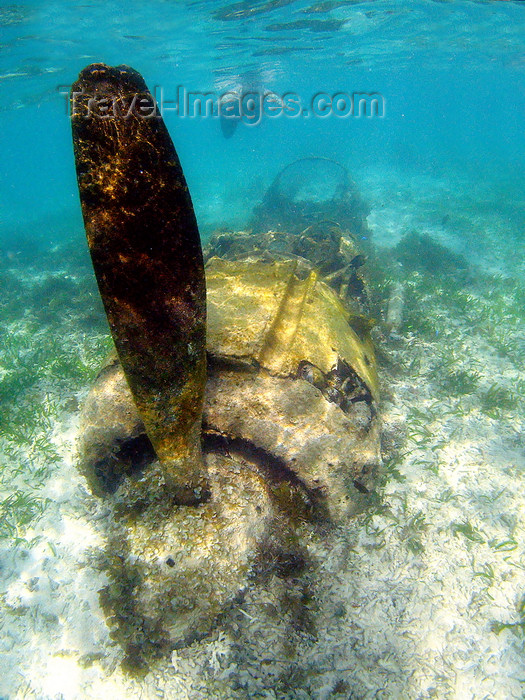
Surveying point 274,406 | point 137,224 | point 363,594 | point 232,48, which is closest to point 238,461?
point 274,406

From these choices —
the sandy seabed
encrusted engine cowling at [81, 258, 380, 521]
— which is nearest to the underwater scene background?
the sandy seabed

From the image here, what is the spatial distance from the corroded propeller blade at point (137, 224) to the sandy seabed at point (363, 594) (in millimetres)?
2423

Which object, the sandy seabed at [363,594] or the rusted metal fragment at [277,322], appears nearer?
the sandy seabed at [363,594]

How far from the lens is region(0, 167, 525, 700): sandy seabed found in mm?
3008

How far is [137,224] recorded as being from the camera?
160 cm

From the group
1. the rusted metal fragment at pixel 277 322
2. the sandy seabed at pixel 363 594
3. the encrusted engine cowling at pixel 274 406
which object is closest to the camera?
the sandy seabed at pixel 363 594

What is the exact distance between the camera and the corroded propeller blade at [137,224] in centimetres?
152

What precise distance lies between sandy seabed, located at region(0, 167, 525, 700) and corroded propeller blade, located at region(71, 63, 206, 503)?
2.42m

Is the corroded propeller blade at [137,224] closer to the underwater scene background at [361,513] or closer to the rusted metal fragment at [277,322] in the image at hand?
the rusted metal fragment at [277,322]

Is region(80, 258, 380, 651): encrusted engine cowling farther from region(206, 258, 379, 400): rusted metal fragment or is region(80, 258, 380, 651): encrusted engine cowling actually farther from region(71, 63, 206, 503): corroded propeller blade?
region(71, 63, 206, 503): corroded propeller blade

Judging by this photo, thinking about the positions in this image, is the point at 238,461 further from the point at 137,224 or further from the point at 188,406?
the point at 137,224

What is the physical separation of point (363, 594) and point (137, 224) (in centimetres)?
403

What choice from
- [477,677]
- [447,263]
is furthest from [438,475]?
[447,263]

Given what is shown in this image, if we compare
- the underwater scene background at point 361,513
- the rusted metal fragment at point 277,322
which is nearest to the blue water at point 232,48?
the underwater scene background at point 361,513
